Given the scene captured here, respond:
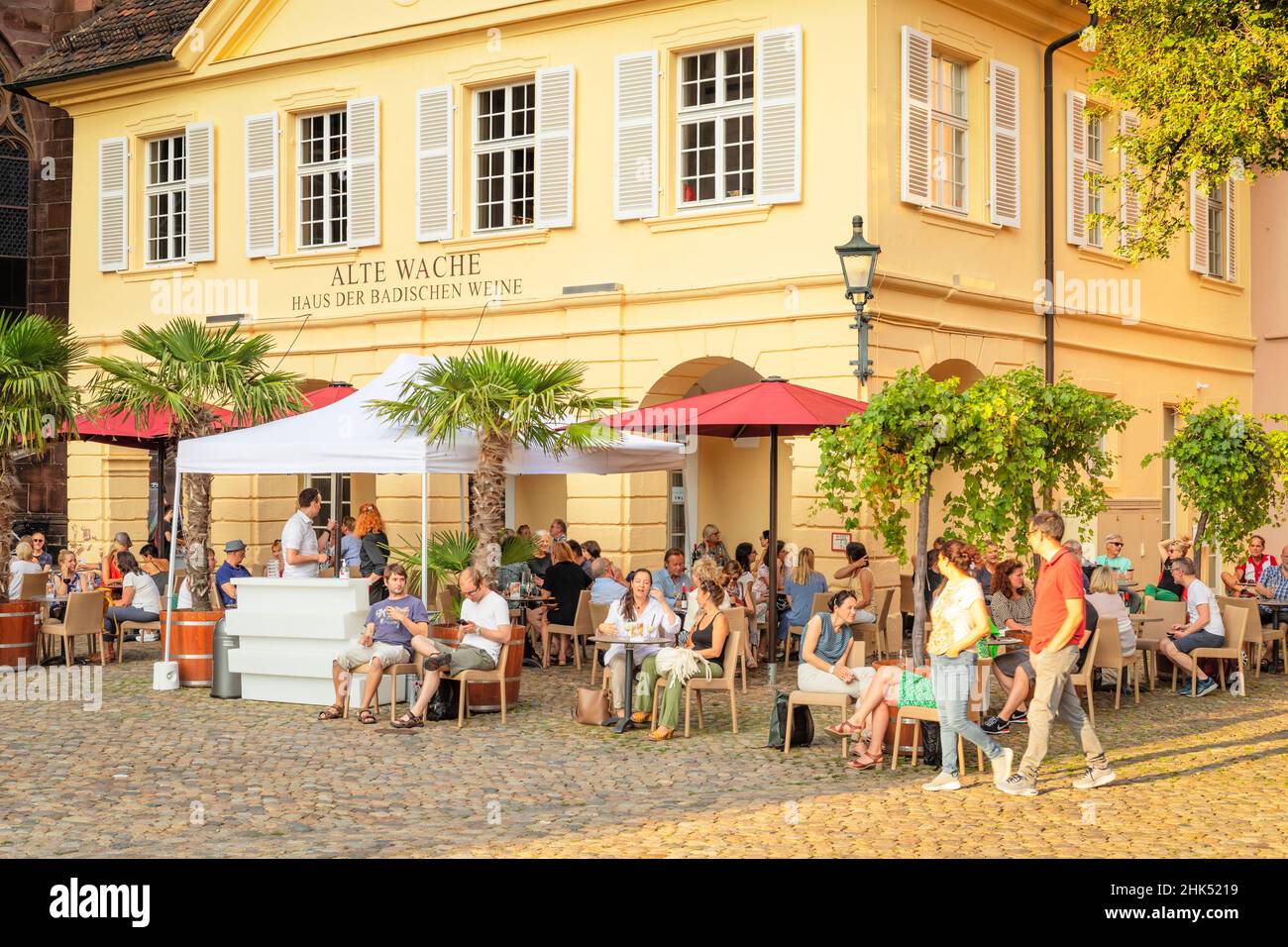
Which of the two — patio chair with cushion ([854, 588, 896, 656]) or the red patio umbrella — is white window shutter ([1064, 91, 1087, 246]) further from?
the red patio umbrella

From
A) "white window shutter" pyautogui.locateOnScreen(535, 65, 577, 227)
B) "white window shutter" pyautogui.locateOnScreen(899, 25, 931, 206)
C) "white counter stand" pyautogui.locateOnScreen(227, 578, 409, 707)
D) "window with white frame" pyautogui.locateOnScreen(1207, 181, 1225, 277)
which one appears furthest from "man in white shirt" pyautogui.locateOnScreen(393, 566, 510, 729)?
"window with white frame" pyautogui.locateOnScreen(1207, 181, 1225, 277)

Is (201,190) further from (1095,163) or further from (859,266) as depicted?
(1095,163)

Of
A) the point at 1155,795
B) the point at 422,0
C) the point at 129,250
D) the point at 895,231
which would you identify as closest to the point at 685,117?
the point at 895,231

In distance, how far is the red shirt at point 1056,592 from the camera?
9.52 m

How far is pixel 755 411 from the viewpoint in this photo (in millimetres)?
14430

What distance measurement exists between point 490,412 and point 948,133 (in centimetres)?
787

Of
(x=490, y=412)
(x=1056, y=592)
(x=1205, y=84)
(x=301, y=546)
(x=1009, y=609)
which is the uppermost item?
(x=1205, y=84)

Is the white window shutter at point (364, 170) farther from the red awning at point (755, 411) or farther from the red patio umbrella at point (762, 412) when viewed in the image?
the red awning at point (755, 411)

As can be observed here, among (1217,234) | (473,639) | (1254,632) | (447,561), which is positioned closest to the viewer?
(473,639)

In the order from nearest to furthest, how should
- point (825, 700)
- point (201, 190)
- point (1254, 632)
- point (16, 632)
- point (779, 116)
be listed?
point (825, 700)
point (1254, 632)
point (16, 632)
point (779, 116)
point (201, 190)

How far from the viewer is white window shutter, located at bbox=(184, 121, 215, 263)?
2269cm

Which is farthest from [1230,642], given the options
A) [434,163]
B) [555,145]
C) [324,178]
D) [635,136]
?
[324,178]

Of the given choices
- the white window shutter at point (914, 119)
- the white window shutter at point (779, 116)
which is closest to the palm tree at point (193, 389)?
the white window shutter at point (779, 116)

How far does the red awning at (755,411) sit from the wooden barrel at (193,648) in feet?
13.5
